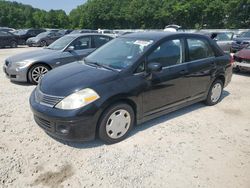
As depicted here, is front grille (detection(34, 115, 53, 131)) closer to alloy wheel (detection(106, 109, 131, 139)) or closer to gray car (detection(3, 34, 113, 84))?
alloy wheel (detection(106, 109, 131, 139))

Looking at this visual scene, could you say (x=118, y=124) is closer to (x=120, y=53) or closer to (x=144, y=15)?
(x=120, y=53)

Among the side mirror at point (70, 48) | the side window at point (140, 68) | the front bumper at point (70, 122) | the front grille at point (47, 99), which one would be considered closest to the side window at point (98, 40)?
the side mirror at point (70, 48)

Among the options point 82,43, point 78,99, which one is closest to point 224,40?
point 82,43

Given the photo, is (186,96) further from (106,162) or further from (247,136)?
(106,162)

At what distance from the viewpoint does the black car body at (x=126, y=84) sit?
11.1ft

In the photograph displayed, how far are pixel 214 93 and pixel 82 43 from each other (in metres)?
4.38

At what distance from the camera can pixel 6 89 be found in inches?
258

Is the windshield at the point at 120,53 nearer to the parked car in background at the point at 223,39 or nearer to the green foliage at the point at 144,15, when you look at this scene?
the parked car in background at the point at 223,39

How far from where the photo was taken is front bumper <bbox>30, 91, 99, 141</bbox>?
3287 mm

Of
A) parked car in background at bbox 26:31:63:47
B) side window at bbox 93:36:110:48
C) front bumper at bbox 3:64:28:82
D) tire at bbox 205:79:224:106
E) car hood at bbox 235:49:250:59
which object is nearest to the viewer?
tire at bbox 205:79:224:106

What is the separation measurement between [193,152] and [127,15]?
5814 cm

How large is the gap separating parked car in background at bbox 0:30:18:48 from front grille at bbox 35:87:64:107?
1714 cm

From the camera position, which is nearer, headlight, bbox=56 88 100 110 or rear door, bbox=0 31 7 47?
headlight, bbox=56 88 100 110

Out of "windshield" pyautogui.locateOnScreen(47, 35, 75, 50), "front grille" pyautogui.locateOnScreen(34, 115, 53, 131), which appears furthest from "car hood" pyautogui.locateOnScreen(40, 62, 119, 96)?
"windshield" pyautogui.locateOnScreen(47, 35, 75, 50)
